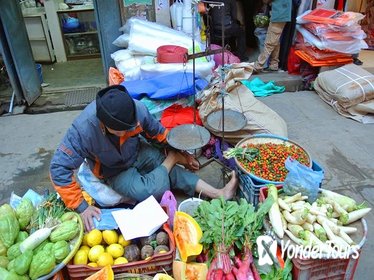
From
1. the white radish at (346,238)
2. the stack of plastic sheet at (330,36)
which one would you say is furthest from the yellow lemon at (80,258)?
the stack of plastic sheet at (330,36)

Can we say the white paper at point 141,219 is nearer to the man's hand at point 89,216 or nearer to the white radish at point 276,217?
the man's hand at point 89,216

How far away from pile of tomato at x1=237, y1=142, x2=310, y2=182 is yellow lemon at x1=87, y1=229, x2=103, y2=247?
123 cm

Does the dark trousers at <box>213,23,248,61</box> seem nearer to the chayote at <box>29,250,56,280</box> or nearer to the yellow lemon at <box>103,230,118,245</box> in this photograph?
the yellow lemon at <box>103,230,118,245</box>

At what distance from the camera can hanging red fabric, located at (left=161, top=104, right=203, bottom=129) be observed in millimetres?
3611

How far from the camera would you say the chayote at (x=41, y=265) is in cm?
198

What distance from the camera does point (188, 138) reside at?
2928 mm

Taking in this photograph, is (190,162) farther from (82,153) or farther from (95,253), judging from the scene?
(95,253)

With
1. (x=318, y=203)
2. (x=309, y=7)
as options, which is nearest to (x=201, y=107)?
(x=318, y=203)

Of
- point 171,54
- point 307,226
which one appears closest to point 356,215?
point 307,226

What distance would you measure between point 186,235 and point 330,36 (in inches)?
142

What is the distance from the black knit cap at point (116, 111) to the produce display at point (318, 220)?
110 cm

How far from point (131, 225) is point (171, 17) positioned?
343cm

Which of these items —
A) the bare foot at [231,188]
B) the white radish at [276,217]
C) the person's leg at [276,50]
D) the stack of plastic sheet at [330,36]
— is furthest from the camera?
the person's leg at [276,50]

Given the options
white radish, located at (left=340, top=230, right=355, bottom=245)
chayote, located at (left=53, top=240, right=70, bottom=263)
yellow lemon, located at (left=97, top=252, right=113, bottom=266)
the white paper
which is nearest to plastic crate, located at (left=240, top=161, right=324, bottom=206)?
white radish, located at (left=340, top=230, right=355, bottom=245)
